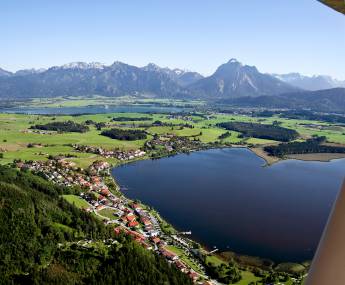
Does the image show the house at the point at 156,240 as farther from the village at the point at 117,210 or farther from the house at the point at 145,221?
the house at the point at 145,221

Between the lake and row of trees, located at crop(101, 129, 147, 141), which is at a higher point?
row of trees, located at crop(101, 129, 147, 141)

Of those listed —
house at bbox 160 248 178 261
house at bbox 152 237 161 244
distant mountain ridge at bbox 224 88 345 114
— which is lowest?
house at bbox 160 248 178 261

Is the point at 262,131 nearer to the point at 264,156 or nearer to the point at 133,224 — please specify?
the point at 264,156

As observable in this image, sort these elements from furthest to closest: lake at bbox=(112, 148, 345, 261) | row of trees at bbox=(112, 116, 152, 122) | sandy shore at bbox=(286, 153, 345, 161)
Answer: row of trees at bbox=(112, 116, 152, 122) < sandy shore at bbox=(286, 153, 345, 161) < lake at bbox=(112, 148, 345, 261)

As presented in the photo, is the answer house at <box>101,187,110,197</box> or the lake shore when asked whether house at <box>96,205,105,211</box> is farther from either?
the lake shore

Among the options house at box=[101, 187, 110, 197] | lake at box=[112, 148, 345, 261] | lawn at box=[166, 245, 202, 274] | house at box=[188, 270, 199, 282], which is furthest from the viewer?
house at box=[101, 187, 110, 197]

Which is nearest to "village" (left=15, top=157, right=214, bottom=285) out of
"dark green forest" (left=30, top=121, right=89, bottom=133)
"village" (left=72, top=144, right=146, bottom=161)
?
"village" (left=72, top=144, right=146, bottom=161)

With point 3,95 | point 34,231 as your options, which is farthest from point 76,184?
point 3,95
